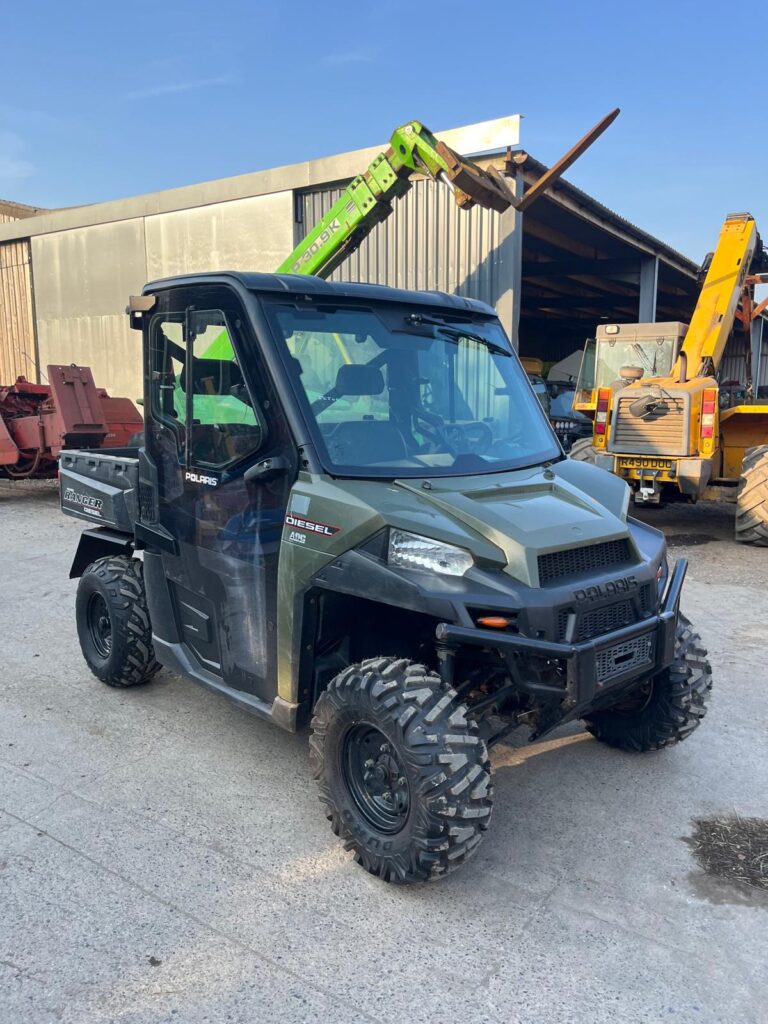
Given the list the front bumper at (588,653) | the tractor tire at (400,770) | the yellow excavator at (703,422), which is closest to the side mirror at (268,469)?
the tractor tire at (400,770)

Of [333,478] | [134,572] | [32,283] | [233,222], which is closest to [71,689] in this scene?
[134,572]

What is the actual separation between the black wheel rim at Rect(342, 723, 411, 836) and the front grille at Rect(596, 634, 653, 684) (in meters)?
0.82

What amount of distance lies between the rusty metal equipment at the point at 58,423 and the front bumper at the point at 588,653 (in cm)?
985

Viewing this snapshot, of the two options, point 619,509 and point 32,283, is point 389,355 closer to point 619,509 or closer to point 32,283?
point 619,509

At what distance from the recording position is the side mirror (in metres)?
3.20

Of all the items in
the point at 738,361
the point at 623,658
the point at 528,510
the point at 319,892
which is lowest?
the point at 319,892

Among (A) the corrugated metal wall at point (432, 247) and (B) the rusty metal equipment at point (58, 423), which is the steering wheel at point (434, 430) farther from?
(B) the rusty metal equipment at point (58, 423)

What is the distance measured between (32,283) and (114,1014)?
1940 cm

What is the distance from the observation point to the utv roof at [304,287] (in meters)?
3.32

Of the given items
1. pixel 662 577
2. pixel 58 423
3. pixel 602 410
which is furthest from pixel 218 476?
pixel 58 423

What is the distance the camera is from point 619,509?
3.44 metres

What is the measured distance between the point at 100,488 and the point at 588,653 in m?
3.19

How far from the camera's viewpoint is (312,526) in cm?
310

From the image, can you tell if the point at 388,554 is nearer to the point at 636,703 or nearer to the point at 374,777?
the point at 374,777
